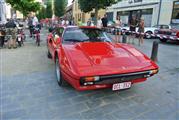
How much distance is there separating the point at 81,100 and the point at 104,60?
913 millimetres

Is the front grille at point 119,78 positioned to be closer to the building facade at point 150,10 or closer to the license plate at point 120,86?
the license plate at point 120,86

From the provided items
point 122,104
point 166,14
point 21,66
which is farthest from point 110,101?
point 166,14

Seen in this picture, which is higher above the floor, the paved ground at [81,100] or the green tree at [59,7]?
the green tree at [59,7]

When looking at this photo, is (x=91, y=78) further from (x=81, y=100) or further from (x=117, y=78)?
(x=81, y=100)

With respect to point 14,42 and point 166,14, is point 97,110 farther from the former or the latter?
point 166,14

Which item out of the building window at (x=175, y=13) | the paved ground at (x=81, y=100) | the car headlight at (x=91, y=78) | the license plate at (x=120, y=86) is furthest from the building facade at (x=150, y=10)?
the car headlight at (x=91, y=78)

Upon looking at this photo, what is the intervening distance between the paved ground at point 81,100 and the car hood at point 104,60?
0.69 m

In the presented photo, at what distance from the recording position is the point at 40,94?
3.56m

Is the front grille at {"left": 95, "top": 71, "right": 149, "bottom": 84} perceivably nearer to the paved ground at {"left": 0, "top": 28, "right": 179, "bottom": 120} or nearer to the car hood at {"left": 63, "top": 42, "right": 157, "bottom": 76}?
the car hood at {"left": 63, "top": 42, "right": 157, "bottom": 76}

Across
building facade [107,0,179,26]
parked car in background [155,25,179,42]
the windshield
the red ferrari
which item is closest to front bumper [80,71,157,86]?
the red ferrari

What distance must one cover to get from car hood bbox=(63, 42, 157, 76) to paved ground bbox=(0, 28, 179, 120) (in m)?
0.69

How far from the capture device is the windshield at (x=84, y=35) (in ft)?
14.2

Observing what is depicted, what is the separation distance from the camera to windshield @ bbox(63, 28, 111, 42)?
4.33 metres

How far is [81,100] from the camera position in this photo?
336 centimetres
